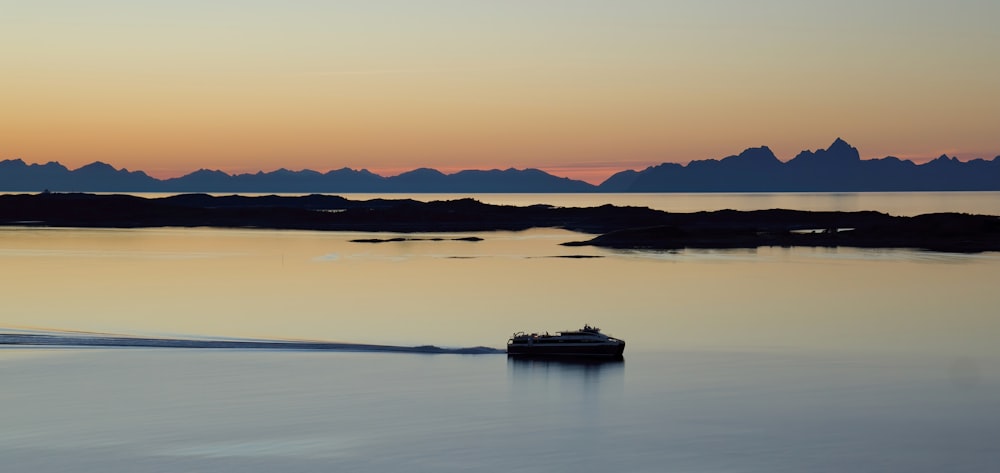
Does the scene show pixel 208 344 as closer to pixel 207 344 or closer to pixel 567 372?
pixel 207 344

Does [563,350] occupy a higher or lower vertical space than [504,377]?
higher

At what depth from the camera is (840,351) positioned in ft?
149

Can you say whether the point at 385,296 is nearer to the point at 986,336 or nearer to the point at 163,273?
the point at 163,273

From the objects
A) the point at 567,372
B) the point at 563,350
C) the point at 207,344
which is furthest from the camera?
the point at 207,344

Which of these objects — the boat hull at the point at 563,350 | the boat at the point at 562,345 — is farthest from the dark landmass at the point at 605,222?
the boat hull at the point at 563,350

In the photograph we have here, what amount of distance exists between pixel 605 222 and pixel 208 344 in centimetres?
12317

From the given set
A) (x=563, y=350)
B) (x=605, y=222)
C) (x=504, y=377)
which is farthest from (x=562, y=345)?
(x=605, y=222)

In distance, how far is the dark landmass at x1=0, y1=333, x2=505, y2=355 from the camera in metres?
46.0

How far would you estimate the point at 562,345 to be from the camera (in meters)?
45.1

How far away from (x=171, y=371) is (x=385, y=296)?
85.2 feet

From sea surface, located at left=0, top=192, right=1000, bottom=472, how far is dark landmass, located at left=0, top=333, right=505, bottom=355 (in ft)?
2.71

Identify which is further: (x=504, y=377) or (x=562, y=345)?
(x=562, y=345)

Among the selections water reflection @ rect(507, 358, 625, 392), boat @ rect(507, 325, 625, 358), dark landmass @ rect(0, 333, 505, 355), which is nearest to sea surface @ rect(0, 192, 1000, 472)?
water reflection @ rect(507, 358, 625, 392)

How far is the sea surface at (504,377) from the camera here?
2920 cm
